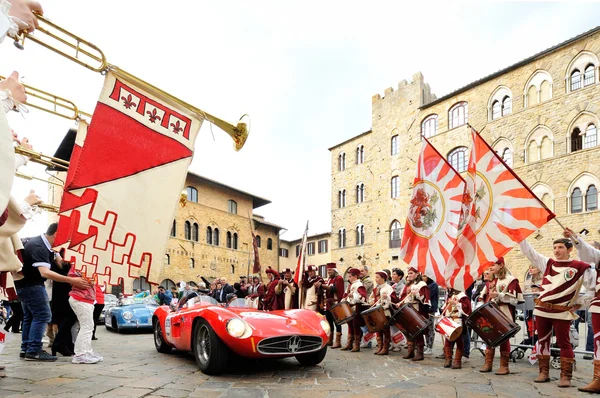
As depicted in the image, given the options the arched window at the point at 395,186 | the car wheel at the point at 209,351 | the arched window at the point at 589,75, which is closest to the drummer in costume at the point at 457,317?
the car wheel at the point at 209,351

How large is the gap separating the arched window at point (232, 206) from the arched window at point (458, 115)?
2154 cm

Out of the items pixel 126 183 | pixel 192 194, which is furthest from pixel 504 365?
pixel 192 194

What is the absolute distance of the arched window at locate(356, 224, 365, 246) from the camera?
124ft

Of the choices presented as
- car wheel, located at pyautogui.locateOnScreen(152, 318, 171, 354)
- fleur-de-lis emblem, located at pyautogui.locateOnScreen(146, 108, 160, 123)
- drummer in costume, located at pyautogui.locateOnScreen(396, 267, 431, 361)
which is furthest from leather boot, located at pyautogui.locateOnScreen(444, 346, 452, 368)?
fleur-de-lis emblem, located at pyautogui.locateOnScreen(146, 108, 160, 123)

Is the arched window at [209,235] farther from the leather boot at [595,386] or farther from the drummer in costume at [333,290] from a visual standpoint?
the leather boot at [595,386]

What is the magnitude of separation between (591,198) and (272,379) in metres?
23.4

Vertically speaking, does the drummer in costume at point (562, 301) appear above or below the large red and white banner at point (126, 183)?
below

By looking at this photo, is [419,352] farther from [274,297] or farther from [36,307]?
[36,307]

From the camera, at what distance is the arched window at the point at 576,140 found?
971 inches

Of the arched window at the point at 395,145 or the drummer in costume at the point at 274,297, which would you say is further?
the arched window at the point at 395,145

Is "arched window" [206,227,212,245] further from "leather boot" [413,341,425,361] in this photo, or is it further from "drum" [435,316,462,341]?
"drum" [435,316,462,341]

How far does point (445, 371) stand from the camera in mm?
6781

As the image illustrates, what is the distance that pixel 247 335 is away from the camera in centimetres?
595

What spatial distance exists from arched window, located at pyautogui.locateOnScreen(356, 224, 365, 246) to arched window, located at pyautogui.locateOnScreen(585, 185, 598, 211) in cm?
1695
